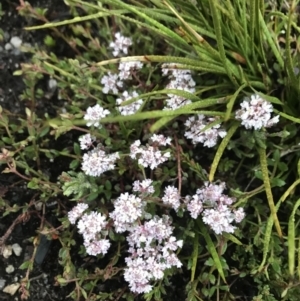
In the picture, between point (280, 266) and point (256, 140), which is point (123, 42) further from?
point (280, 266)

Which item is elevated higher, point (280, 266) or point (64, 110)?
point (64, 110)

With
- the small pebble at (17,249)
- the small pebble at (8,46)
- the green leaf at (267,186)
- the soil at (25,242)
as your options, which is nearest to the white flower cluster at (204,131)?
the green leaf at (267,186)

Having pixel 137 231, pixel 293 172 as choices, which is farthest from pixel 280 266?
pixel 137 231

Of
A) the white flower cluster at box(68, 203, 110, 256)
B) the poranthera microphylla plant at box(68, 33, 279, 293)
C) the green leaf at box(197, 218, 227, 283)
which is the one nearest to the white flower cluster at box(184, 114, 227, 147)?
the poranthera microphylla plant at box(68, 33, 279, 293)

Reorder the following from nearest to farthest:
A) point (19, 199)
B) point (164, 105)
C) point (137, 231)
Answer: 1. point (137, 231)
2. point (164, 105)
3. point (19, 199)

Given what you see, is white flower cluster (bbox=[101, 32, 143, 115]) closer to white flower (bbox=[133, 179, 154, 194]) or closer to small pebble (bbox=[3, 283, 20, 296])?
white flower (bbox=[133, 179, 154, 194])
